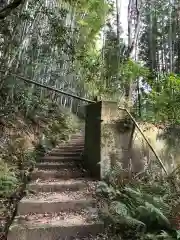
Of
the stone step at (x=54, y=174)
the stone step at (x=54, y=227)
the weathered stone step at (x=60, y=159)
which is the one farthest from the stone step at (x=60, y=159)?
the stone step at (x=54, y=227)

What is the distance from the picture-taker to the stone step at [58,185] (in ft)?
16.0

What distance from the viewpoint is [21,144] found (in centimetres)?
731

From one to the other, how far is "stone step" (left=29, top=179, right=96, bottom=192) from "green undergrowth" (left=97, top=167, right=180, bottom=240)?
39cm

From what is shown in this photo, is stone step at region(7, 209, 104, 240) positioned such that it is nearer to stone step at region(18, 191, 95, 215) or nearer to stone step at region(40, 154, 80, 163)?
stone step at region(18, 191, 95, 215)

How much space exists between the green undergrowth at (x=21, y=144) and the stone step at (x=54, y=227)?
291 millimetres

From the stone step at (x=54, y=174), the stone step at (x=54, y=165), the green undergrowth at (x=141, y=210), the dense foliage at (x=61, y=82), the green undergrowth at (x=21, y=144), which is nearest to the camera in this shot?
the green undergrowth at (x=141, y=210)

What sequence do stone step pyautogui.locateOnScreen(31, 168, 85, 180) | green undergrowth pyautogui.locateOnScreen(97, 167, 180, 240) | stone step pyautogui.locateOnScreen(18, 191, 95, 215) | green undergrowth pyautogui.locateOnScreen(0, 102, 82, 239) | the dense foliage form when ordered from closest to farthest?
1. green undergrowth pyautogui.locateOnScreen(97, 167, 180, 240)
2. stone step pyautogui.locateOnScreen(18, 191, 95, 215)
3. the dense foliage
4. green undergrowth pyautogui.locateOnScreen(0, 102, 82, 239)
5. stone step pyautogui.locateOnScreen(31, 168, 85, 180)

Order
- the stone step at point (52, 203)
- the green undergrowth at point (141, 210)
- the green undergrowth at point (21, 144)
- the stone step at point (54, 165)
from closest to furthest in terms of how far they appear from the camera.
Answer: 1. the green undergrowth at point (141, 210)
2. the stone step at point (52, 203)
3. the green undergrowth at point (21, 144)
4. the stone step at point (54, 165)

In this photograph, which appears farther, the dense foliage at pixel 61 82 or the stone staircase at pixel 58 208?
the dense foliage at pixel 61 82

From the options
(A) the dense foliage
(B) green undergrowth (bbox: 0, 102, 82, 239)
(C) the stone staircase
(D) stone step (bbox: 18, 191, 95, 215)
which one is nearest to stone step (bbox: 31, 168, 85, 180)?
(C) the stone staircase

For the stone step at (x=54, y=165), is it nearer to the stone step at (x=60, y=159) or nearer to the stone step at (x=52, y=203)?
the stone step at (x=60, y=159)

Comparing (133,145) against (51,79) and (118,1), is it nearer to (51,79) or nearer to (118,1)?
(51,79)

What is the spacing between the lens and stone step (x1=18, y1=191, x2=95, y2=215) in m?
4.22

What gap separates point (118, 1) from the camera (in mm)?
15242
